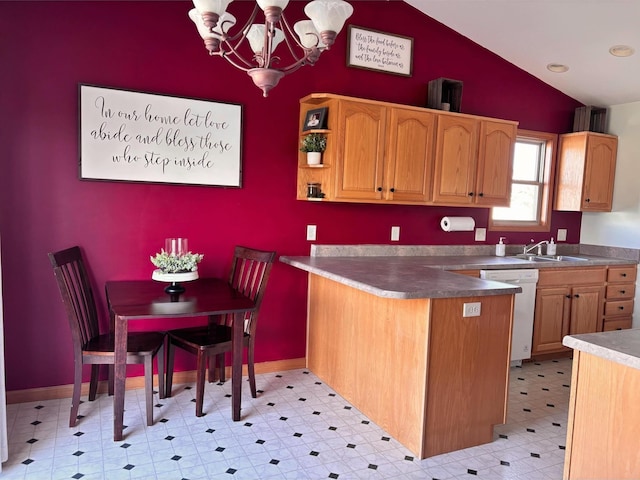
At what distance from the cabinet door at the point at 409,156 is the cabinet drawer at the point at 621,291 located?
6.73 feet

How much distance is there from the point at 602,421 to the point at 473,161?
105 inches

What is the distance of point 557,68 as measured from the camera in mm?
4250

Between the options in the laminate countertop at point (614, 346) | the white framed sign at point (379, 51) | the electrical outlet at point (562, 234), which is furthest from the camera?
the electrical outlet at point (562, 234)

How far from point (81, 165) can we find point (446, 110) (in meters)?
2.69

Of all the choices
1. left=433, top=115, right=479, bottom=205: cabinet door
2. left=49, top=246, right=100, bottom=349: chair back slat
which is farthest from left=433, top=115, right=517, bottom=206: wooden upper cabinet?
left=49, top=246, right=100, bottom=349: chair back slat

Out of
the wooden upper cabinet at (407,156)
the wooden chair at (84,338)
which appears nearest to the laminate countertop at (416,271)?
the wooden upper cabinet at (407,156)

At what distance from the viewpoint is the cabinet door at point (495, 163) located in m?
4.03

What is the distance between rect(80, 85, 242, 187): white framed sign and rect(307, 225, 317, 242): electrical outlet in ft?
2.20

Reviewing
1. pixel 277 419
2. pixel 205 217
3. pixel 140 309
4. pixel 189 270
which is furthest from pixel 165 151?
pixel 277 419

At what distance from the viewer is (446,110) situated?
3.86 m

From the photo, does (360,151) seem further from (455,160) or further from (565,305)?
(565,305)

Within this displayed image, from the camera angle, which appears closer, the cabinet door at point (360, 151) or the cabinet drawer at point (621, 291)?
the cabinet door at point (360, 151)

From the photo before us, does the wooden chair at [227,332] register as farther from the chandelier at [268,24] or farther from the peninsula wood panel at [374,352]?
the chandelier at [268,24]

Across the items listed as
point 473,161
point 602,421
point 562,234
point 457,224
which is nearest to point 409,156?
point 473,161
